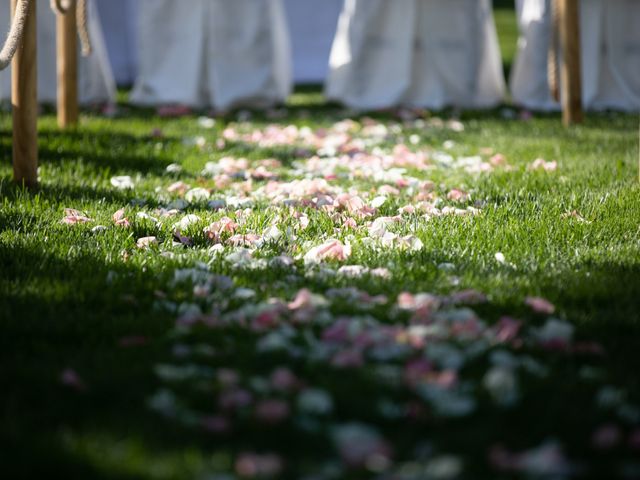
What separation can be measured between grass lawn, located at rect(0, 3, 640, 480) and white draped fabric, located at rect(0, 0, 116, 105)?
7.91 ft

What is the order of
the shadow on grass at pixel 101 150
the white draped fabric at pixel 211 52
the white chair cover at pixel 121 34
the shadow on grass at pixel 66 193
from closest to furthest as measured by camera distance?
1. the shadow on grass at pixel 66 193
2. the shadow on grass at pixel 101 150
3. the white draped fabric at pixel 211 52
4. the white chair cover at pixel 121 34

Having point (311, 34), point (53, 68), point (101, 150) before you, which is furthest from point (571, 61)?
point (311, 34)

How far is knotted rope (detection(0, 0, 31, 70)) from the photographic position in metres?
2.54

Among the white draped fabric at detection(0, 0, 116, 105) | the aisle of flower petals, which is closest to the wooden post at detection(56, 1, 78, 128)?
the white draped fabric at detection(0, 0, 116, 105)

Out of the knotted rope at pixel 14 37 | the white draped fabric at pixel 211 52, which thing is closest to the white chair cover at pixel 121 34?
the white draped fabric at pixel 211 52

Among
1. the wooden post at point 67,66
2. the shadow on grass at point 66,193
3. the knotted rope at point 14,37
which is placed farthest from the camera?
the wooden post at point 67,66

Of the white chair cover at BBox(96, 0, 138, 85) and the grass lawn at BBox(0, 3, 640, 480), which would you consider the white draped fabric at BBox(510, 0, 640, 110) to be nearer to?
the grass lawn at BBox(0, 3, 640, 480)

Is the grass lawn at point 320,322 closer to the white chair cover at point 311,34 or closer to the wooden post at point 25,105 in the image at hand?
the wooden post at point 25,105

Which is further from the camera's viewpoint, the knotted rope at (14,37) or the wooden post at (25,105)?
the wooden post at (25,105)

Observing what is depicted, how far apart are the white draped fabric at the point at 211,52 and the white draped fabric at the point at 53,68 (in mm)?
271

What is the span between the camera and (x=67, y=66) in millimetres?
4438

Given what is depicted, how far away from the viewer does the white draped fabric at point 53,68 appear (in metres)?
5.79

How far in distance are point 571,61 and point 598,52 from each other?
1326 mm

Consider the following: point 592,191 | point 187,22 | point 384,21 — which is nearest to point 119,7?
point 187,22
